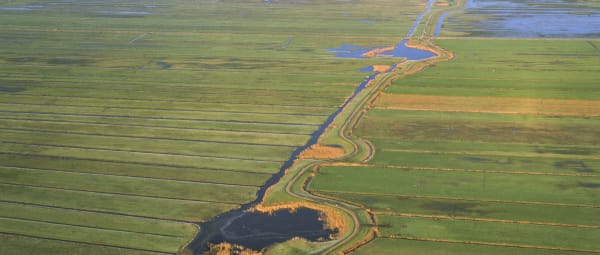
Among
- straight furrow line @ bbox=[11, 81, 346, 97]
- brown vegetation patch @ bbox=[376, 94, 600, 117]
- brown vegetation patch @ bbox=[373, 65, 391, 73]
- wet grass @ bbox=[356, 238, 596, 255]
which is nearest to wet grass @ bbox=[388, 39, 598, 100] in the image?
brown vegetation patch @ bbox=[376, 94, 600, 117]

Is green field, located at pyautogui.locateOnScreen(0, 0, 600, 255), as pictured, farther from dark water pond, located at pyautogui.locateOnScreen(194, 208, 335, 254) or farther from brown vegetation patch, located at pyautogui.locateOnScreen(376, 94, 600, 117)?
dark water pond, located at pyautogui.locateOnScreen(194, 208, 335, 254)

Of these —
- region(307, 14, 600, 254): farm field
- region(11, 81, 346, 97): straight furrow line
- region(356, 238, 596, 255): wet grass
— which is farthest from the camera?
region(11, 81, 346, 97): straight furrow line

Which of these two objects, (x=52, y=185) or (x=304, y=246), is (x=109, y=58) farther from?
(x=304, y=246)

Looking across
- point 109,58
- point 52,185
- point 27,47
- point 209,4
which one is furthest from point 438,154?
point 209,4

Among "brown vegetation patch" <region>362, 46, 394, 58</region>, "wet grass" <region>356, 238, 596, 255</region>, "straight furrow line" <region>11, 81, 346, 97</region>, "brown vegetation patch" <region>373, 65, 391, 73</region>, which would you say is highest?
"wet grass" <region>356, 238, 596, 255</region>

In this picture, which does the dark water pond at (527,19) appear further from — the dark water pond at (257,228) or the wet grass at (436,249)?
the wet grass at (436,249)

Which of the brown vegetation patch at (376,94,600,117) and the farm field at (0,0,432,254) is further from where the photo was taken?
the brown vegetation patch at (376,94,600,117)

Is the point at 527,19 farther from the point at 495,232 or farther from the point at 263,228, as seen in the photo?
the point at 263,228

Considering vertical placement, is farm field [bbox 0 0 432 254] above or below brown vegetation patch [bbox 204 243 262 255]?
below
